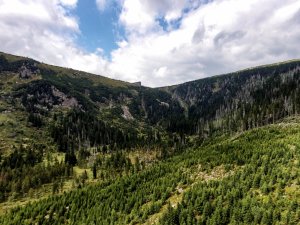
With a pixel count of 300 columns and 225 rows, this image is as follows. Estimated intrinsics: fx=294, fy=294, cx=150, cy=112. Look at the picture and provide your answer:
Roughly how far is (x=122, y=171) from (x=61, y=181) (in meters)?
34.6

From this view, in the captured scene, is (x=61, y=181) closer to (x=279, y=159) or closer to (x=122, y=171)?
(x=122, y=171)

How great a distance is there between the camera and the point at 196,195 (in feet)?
252

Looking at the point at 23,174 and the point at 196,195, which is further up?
the point at 196,195

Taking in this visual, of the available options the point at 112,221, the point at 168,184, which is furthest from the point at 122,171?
the point at 112,221

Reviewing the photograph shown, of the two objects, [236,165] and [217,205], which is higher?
[236,165]

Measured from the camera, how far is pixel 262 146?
354ft

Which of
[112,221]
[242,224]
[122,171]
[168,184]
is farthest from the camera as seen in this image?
[122,171]

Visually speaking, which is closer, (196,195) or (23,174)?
(196,195)

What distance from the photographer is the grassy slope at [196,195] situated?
206 ft

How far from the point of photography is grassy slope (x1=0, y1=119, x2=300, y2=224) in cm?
6291

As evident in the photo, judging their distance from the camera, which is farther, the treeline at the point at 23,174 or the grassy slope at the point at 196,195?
the treeline at the point at 23,174

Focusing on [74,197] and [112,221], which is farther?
[74,197]

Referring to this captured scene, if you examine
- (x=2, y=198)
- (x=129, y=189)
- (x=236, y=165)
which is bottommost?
(x=2, y=198)

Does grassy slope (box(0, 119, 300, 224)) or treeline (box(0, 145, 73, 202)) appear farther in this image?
treeline (box(0, 145, 73, 202))
